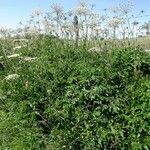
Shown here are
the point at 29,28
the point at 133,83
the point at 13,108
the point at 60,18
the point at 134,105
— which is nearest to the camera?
the point at 134,105

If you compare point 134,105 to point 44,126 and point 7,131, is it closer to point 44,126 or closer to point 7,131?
point 44,126

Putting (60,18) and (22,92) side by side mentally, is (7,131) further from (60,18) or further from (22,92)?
(60,18)

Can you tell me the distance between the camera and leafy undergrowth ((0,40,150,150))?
8.12 meters

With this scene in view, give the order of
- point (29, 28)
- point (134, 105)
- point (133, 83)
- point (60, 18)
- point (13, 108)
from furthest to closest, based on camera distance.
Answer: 1. point (29, 28)
2. point (60, 18)
3. point (13, 108)
4. point (133, 83)
5. point (134, 105)

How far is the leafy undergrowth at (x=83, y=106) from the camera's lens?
8.12 metres

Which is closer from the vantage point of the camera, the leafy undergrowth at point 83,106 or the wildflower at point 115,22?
the leafy undergrowth at point 83,106

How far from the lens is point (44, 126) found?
927 centimetres

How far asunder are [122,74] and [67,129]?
1.56 metres

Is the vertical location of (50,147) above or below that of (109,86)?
below

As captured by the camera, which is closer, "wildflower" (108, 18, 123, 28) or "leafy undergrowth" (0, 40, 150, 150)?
"leafy undergrowth" (0, 40, 150, 150)

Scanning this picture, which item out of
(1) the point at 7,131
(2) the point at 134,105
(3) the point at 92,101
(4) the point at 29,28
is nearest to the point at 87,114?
(3) the point at 92,101

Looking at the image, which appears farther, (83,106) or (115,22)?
(115,22)

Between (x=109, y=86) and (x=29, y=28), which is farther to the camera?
(x=29, y=28)

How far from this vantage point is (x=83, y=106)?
8594mm
